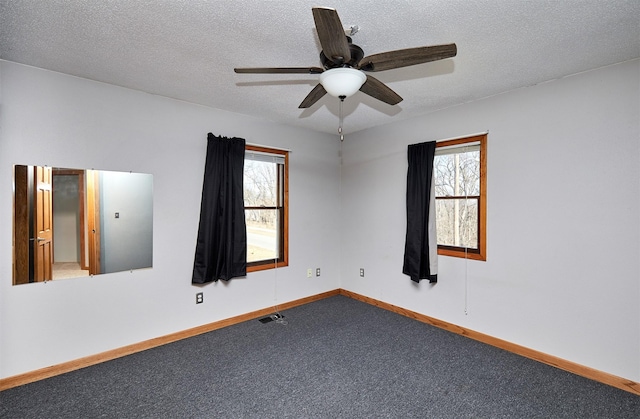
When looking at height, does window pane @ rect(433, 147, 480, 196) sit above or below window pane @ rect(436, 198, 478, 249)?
above

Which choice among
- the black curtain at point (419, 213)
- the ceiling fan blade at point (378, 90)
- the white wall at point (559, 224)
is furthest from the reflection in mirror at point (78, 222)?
the white wall at point (559, 224)

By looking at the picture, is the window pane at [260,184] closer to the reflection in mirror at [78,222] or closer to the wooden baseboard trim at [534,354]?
the reflection in mirror at [78,222]

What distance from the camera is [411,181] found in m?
3.67

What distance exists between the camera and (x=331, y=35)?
4.68 ft

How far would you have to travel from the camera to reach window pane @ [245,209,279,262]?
12.7ft

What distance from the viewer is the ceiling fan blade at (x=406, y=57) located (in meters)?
1.55

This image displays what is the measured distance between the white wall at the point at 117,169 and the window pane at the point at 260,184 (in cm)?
32

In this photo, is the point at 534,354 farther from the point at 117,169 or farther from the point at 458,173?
the point at 117,169

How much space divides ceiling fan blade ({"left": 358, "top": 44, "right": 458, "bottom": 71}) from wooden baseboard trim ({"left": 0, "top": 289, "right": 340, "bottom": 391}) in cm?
308

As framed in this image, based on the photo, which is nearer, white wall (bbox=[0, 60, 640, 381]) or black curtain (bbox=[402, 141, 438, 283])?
white wall (bbox=[0, 60, 640, 381])

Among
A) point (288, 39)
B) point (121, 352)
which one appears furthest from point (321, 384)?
point (288, 39)

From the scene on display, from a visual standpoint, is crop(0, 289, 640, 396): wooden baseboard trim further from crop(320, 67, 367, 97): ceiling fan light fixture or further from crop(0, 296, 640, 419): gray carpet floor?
crop(320, 67, 367, 97): ceiling fan light fixture

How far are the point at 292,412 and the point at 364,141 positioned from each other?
3442 mm

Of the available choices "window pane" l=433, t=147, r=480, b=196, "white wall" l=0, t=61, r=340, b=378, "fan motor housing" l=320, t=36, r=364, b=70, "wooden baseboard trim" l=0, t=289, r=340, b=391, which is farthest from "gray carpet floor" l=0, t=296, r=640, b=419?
"fan motor housing" l=320, t=36, r=364, b=70
